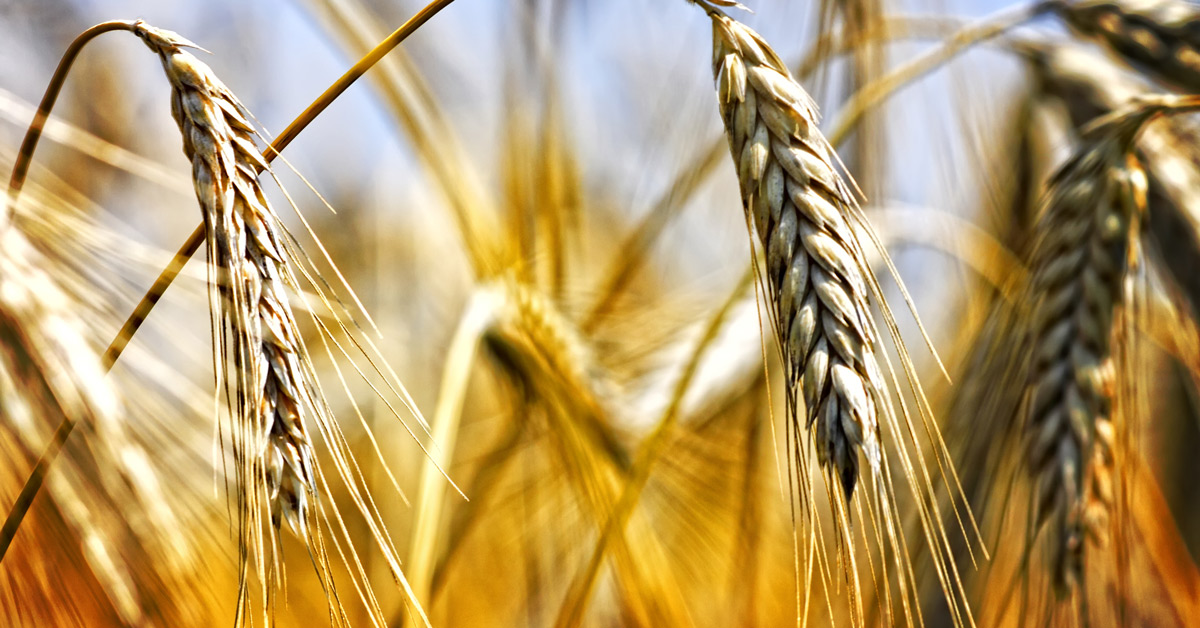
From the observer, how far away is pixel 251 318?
316mm

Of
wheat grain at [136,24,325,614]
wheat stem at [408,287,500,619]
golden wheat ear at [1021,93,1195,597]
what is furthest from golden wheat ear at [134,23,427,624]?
golden wheat ear at [1021,93,1195,597]

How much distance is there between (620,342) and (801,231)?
24.0 inches

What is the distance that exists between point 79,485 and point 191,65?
25 centimetres

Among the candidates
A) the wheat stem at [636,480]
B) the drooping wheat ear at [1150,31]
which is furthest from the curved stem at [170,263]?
→ the drooping wheat ear at [1150,31]

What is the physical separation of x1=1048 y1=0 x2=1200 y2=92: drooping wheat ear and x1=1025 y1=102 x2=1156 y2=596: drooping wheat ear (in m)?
0.12

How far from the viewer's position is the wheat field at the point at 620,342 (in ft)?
1.09

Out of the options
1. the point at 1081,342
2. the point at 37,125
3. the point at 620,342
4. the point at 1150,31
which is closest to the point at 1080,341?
the point at 1081,342

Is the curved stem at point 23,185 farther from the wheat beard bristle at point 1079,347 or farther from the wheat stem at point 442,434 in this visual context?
the wheat beard bristle at point 1079,347

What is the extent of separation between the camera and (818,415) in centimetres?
31

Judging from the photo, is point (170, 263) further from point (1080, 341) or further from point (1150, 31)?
point (1150, 31)

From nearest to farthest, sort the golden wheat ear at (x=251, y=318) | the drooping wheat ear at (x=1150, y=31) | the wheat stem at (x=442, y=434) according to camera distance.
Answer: the golden wheat ear at (x=251, y=318)
the wheat stem at (x=442, y=434)
the drooping wheat ear at (x=1150, y=31)

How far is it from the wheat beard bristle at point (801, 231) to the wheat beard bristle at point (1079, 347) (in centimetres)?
31

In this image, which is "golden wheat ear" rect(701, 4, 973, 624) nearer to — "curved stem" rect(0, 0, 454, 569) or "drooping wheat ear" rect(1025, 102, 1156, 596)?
"curved stem" rect(0, 0, 454, 569)

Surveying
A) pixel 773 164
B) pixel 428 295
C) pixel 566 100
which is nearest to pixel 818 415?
pixel 773 164
